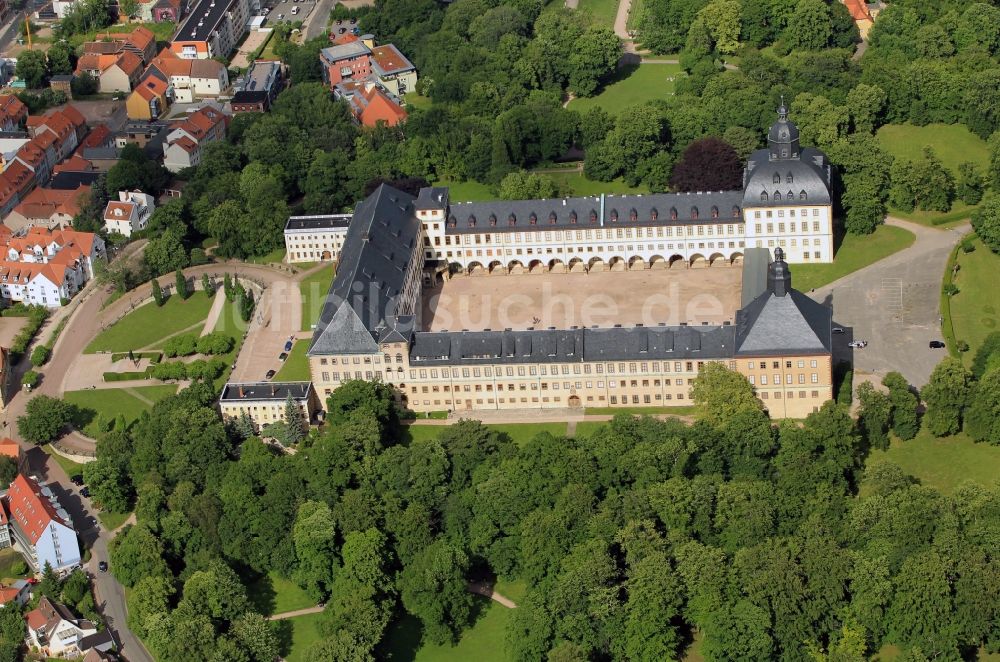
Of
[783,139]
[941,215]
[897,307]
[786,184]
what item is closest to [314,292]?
[786,184]

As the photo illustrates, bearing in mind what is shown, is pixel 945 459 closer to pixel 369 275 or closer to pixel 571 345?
pixel 571 345

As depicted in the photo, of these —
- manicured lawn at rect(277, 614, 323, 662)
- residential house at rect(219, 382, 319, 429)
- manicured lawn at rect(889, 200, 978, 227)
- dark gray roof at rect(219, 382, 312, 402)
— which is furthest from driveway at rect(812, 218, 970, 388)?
manicured lawn at rect(277, 614, 323, 662)

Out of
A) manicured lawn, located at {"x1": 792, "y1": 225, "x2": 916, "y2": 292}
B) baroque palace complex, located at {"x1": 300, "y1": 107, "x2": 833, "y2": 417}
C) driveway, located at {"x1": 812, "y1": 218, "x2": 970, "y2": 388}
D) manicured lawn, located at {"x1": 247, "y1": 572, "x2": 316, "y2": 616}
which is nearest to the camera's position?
manicured lawn, located at {"x1": 247, "y1": 572, "x2": 316, "y2": 616}

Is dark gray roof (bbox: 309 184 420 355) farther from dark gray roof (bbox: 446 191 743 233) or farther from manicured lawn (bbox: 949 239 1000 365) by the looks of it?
manicured lawn (bbox: 949 239 1000 365)

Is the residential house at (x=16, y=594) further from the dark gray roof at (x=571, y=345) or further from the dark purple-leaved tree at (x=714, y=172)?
the dark purple-leaved tree at (x=714, y=172)

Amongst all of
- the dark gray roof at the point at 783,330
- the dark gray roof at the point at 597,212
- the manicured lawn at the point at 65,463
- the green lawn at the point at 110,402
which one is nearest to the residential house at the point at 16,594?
the manicured lawn at the point at 65,463
